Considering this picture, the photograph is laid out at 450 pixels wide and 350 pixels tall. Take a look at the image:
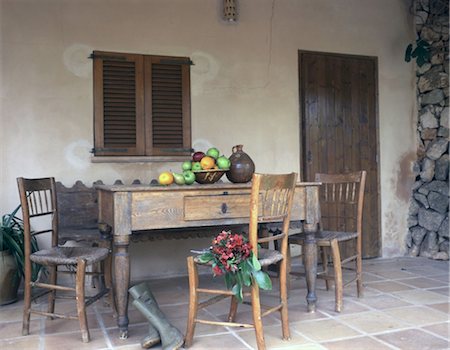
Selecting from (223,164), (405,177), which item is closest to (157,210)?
(223,164)

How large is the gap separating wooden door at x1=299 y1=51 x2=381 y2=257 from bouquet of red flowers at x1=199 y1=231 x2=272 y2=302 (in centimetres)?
250

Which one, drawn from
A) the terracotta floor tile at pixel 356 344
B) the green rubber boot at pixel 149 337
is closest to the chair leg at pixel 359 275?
the terracotta floor tile at pixel 356 344

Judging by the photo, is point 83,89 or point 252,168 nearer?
point 252,168

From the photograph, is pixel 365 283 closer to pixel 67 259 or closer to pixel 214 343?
pixel 214 343

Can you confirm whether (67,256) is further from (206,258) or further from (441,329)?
(441,329)

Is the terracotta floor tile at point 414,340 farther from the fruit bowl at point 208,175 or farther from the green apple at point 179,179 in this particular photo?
the green apple at point 179,179

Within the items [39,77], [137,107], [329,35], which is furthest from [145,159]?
[329,35]

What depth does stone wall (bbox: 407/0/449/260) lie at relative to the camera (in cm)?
507

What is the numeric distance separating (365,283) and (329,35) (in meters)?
2.61

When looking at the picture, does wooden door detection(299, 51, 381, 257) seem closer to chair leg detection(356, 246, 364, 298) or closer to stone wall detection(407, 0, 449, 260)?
stone wall detection(407, 0, 449, 260)

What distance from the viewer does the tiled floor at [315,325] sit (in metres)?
2.63

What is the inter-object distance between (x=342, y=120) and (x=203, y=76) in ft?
5.31

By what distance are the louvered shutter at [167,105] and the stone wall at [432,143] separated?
2.77 metres

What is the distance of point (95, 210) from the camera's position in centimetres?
386
